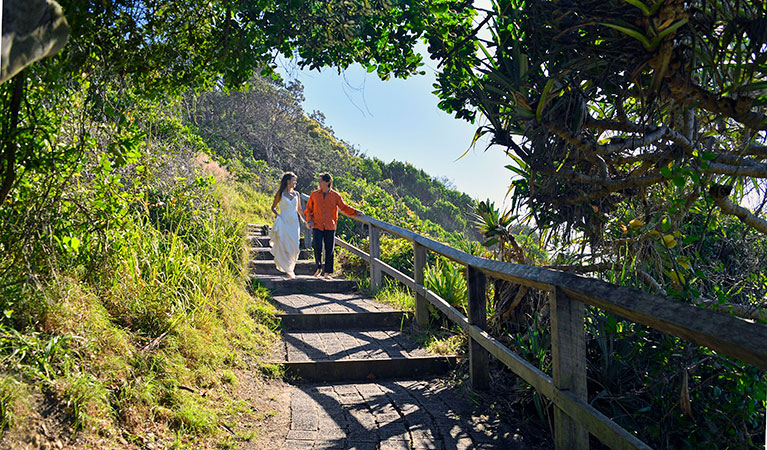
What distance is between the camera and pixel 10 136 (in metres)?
2.83

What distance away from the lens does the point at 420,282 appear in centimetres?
562

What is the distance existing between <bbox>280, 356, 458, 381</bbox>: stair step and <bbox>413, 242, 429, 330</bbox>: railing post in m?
0.98

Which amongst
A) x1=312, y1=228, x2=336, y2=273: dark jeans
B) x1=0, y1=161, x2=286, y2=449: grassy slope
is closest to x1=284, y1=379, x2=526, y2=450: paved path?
x1=0, y1=161, x2=286, y2=449: grassy slope

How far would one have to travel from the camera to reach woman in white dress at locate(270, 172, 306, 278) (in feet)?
28.4

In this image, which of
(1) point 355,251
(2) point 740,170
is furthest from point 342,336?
(2) point 740,170

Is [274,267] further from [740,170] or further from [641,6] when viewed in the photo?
[641,6]

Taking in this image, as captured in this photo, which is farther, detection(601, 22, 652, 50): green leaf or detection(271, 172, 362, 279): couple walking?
detection(271, 172, 362, 279): couple walking

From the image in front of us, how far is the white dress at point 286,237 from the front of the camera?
863cm

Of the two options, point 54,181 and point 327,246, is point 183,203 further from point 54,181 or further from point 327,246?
point 54,181

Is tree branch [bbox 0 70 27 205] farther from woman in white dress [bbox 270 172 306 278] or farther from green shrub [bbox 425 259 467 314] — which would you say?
woman in white dress [bbox 270 172 306 278]

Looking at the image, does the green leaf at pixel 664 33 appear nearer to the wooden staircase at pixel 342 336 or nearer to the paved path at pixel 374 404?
the paved path at pixel 374 404

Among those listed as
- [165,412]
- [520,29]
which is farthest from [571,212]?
[165,412]

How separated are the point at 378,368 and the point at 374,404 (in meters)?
0.68

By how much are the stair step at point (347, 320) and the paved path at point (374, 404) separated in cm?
1
